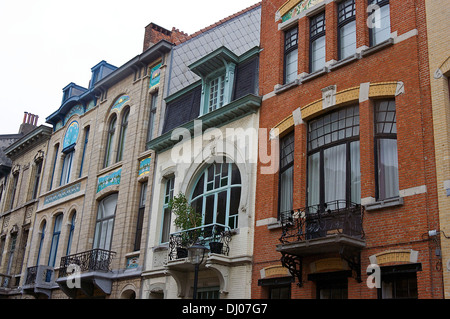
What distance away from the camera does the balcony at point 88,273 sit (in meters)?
21.8

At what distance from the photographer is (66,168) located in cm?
2928

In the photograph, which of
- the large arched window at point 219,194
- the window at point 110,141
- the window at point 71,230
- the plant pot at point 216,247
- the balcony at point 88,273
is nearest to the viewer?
the plant pot at point 216,247

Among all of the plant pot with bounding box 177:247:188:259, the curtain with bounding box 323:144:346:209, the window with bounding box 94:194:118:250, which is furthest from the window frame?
the window with bounding box 94:194:118:250

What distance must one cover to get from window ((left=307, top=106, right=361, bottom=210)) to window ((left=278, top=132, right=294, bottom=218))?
76 centimetres

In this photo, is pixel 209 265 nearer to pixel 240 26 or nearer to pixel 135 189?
pixel 135 189

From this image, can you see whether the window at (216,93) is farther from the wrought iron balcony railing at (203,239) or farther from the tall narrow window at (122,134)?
the tall narrow window at (122,134)

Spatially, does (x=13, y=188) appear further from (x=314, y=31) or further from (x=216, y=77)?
(x=314, y=31)

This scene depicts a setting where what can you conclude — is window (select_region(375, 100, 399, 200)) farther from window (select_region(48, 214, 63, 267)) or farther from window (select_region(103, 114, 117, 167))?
window (select_region(48, 214, 63, 267))

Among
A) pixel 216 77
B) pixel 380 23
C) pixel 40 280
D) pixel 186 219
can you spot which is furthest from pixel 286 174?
pixel 40 280

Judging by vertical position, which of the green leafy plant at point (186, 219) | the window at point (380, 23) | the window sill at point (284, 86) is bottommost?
the green leafy plant at point (186, 219)

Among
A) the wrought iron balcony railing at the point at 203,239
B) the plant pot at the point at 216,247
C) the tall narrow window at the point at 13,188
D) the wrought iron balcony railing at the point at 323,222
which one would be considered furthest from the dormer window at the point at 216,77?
the tall narrow window at the point at 13,188

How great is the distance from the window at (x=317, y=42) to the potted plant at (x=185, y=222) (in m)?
5.99

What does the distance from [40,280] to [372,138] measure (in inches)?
736
